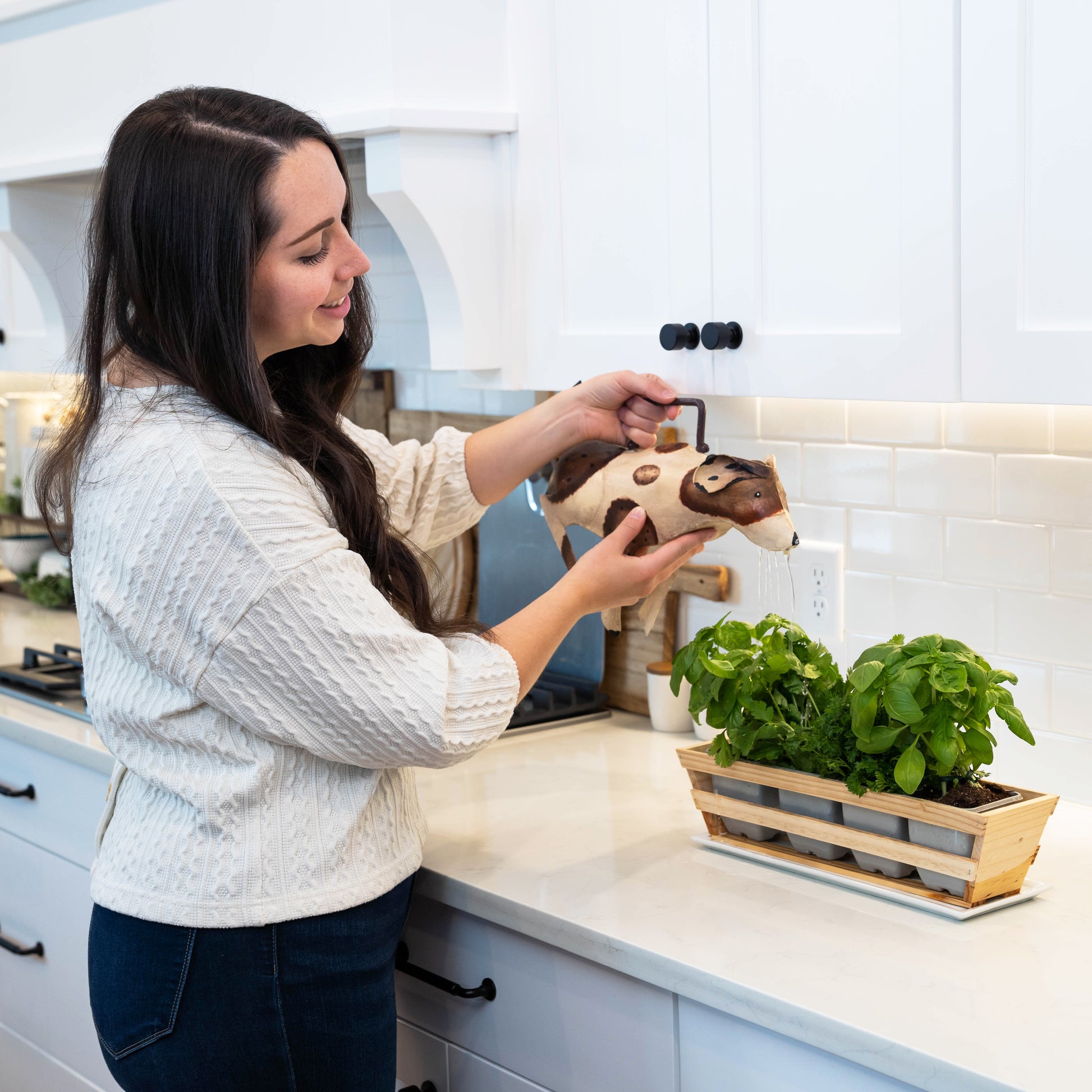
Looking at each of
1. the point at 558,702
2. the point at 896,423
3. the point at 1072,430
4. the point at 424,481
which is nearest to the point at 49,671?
the point at 558,702

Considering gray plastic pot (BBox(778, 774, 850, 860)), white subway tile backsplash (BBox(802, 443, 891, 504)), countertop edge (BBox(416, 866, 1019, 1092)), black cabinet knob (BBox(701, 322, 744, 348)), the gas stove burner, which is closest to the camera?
countertop edge (BBox(416, 866, 1019, 1092))

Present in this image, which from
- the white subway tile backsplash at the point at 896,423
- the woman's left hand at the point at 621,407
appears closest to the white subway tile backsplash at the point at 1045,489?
the white subway tile backsplash at the point at 896,423

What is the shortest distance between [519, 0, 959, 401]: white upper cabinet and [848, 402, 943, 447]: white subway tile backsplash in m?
0.28

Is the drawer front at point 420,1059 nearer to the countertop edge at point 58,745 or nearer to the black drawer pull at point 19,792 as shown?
the countertop edge at point 58,745

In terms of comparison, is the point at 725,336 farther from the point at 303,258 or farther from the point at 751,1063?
the point at 751,1063

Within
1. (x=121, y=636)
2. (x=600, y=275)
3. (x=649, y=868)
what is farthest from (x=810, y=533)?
(x=121, y=636)

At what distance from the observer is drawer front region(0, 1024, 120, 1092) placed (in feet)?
6.97

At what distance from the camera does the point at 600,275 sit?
1.63m

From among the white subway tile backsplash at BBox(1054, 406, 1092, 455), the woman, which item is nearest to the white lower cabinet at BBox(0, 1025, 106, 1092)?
the woman

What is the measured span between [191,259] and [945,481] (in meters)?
1.01

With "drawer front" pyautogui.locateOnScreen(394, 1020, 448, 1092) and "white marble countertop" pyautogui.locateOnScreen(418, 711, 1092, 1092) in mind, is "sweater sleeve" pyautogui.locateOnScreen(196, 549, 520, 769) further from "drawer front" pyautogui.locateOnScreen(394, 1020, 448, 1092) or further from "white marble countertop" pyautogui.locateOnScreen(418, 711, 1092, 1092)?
"drawer front" pyautogui.locateOnScreen(394, 1020, 448, 1092)

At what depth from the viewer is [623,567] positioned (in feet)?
4.32

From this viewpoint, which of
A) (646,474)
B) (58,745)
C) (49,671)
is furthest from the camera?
(49,671)

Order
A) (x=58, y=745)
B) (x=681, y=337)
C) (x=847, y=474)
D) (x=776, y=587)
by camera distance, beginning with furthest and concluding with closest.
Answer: (x=58, y=745), (x=776, y=587), (x=847, y=474), (x=681, y=337)
